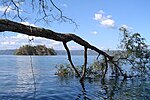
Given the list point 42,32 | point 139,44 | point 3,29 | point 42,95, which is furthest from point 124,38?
point 3,29

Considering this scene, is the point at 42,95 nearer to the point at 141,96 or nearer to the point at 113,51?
the point at 141,96

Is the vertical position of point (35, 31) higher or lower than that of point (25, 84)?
higher

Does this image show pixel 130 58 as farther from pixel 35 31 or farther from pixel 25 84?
pixel 35 31

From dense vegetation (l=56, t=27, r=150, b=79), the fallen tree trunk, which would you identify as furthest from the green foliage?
the fallen tree trunk

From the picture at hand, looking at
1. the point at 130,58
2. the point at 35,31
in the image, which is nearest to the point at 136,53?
the point at 130,58

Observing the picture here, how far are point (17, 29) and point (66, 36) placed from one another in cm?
538

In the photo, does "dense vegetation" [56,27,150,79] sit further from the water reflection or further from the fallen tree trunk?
the fallen tree trunk

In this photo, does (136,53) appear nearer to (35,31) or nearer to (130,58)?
(130,58)

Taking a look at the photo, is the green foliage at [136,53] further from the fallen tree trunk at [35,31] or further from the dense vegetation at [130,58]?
the fallen tree trunk at [35,31]

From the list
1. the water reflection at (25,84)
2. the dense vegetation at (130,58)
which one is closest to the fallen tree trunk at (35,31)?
the water reflection at (25,84)

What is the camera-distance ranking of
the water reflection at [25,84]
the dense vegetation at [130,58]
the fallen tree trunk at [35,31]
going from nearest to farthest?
the fallen tree trunk at [35,31] < the water reflection at [25,84] < the dense vegetation at [130,58]

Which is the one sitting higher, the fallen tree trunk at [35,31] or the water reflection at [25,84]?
the fallen tree trunk at [35,31]

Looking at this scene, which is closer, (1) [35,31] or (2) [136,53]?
(1) [35,31]

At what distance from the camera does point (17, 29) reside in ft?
47.9
